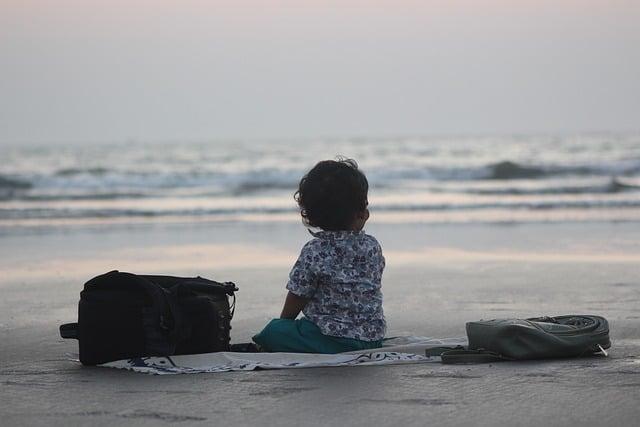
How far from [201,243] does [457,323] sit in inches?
257

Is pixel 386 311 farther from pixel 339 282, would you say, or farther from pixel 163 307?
pixel 163 307

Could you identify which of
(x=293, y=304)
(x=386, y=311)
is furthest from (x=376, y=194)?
(x=293, y=304)

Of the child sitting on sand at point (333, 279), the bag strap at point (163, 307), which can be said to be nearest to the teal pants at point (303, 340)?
the child sitting on sand at point (333, 279)

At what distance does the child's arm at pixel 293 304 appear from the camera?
5.25 metres

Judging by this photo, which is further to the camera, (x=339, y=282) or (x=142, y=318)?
(x=339, y=282)

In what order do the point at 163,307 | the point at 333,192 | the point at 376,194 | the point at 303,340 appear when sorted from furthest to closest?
the point at 376,194, the point at 303,340, the point at 333,192, the point at 163,307

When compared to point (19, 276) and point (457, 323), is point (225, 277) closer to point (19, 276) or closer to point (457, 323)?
point (19, 276)

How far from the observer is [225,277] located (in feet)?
31.1

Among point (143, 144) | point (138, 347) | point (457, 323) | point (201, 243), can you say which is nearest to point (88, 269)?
point (201, 243)

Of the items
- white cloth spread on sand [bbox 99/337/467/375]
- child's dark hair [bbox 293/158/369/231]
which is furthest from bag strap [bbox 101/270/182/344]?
child's dark hair [bbox 293/158/369/231]

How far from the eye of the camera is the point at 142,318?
4.99 meters

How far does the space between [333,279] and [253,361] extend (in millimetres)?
551

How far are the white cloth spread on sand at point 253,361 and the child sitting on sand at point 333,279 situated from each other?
5.6 inches

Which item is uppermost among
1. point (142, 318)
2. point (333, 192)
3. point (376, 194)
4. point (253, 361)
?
point (376, 194)
